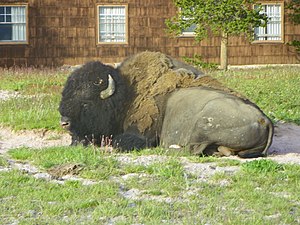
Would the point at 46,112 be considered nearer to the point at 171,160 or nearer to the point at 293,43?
the point at 171,160

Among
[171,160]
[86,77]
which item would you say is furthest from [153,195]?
[86,77]

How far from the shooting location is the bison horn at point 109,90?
12.3 metres

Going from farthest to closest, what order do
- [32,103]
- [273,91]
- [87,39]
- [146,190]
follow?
[87,39]
[273,91]
[32,103]
[146,190]

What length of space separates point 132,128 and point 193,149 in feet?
3.53

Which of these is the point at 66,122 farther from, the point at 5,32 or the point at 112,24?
the point at 5,32

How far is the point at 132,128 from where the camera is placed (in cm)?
1216

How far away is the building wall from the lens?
116 feet

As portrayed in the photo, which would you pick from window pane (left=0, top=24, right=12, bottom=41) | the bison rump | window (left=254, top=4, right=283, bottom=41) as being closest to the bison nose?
the bison rump

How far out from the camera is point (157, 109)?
12.1 meters

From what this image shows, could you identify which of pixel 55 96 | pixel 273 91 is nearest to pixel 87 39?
pixel 273 91

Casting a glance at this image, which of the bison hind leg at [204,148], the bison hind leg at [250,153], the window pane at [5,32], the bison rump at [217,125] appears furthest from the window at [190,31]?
the bison hind leg at [250,153]

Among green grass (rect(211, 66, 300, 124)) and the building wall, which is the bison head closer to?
green grass (rect(211, 66, 300, 124))

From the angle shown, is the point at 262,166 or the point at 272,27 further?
the point at 272,27

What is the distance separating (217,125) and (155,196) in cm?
301
